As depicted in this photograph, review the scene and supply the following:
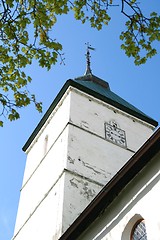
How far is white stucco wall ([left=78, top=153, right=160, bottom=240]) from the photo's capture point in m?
7.48

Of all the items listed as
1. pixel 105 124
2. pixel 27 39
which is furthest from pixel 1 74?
pixel 105 124

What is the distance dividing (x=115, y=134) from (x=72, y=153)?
2889 mm

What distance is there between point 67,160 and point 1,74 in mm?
8038

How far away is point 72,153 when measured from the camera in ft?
48.8

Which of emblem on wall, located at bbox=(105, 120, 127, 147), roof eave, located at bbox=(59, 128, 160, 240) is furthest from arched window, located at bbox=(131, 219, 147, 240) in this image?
emblem on wall, located at bbox=(105, 120, 127, 147)

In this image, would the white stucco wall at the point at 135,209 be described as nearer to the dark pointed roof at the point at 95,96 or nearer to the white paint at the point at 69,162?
the white paint at the point at 69,162

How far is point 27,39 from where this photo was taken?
671 centimetres

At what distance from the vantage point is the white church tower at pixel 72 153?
43.8 ft

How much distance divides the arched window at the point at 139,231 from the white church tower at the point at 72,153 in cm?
433

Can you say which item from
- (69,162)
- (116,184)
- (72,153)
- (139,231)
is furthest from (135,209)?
(72,153)

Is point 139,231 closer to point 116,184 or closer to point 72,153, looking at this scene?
point 116,184

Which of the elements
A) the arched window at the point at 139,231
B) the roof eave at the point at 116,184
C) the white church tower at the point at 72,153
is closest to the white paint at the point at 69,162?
the white church tower at the point at 72,153

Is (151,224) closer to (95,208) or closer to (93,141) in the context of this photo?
(95,208)

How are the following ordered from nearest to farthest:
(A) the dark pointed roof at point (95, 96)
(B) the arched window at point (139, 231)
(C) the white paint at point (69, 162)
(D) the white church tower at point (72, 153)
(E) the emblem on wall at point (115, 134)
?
(B) the arched window at point (139, 231)
(C) the white paint at point (69, 162)
(D) the white church tower at point (72, 153)
(E) the emblem on wall at point (115, 134)
(A) the dark pointed roof at point (95, 96)
